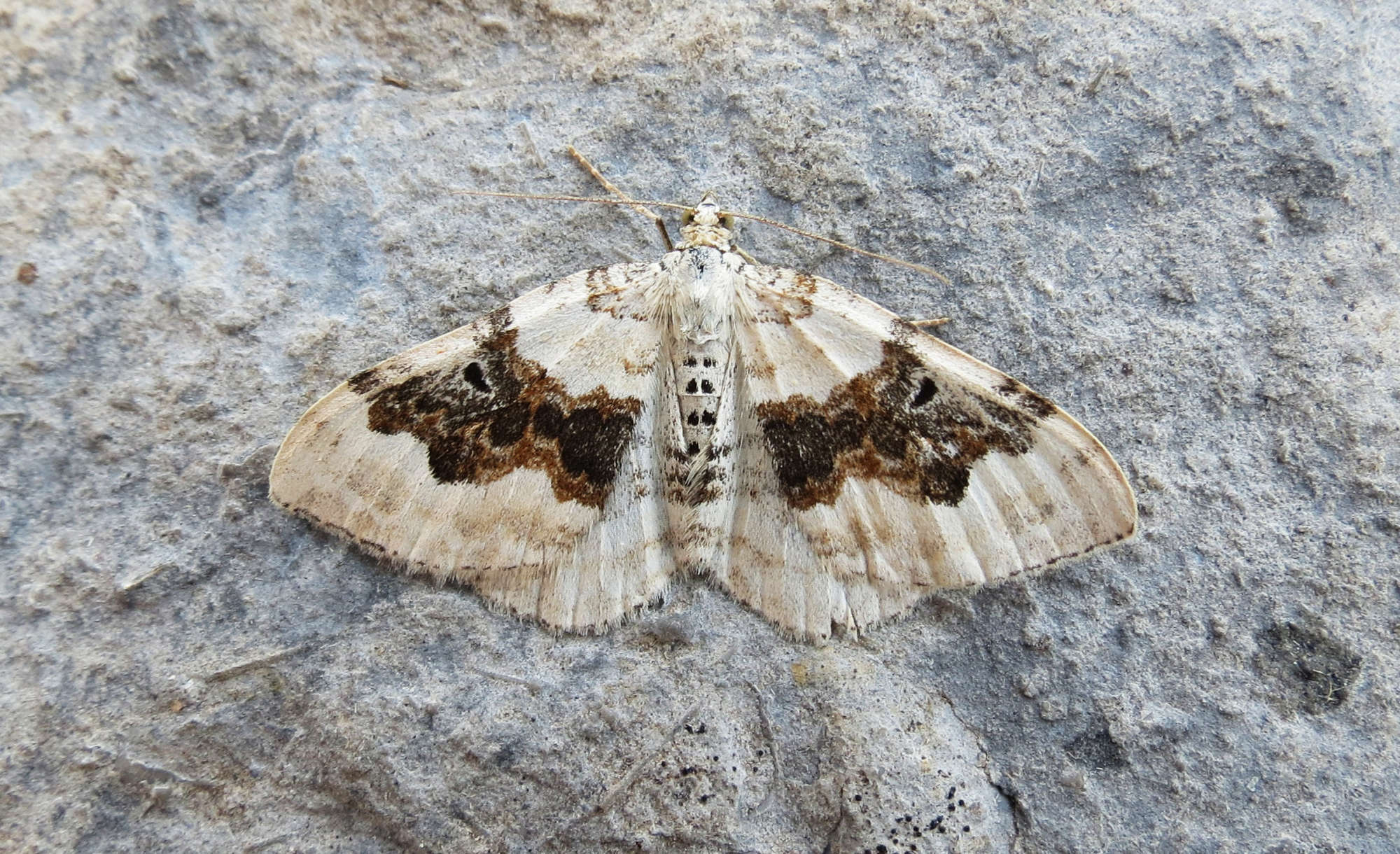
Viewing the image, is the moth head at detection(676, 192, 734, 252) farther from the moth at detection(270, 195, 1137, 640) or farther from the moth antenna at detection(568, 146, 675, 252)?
the moth antenna at detection(568, 146, 675, 252)

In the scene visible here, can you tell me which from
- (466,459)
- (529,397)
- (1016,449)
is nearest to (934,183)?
(1016,449)

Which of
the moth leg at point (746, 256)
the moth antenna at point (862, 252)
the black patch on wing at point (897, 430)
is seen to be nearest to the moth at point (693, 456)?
the black patch on wing at point (897, 430)

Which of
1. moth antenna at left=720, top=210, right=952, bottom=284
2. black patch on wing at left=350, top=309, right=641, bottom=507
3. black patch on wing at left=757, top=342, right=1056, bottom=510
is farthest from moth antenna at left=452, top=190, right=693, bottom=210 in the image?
black patch on wing at left=757, top=342, right=1056, bottom=510

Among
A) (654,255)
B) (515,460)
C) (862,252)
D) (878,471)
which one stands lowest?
(515,460)

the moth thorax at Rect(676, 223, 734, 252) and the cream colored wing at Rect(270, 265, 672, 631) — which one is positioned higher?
the moth thorax at Rect(676, 223, 734, 252)

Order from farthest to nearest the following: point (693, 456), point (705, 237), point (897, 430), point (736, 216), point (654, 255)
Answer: point (654, 255) → point (736, 216) → point (705, 237) → point (693, 456) → point (897, 430)

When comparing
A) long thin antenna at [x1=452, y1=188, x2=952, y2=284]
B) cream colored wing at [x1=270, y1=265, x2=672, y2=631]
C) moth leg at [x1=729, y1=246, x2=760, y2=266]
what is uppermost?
long thin antenna at [x1=452, y1=188, x2=952, y2=284]

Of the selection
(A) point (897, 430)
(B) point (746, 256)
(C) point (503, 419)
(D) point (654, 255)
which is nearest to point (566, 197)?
(D) point (654, 255)

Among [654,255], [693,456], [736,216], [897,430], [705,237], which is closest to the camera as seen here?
[897,430]

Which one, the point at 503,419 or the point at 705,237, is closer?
the point at 503,419

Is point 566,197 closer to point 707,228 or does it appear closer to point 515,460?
point 707,228
